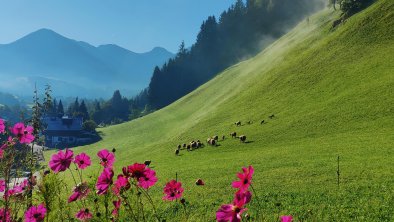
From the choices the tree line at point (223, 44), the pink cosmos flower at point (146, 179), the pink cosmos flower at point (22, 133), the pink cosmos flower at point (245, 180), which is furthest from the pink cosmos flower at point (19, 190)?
the tree line at point (223, 44)

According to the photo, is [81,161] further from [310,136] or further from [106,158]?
[310,136]

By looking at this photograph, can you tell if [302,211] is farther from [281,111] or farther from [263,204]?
[281,111]

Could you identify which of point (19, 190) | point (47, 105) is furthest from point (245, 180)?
point (47, 105)

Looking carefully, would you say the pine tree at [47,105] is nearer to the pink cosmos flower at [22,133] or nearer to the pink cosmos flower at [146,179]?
the pink cosmos flower at [22,133]

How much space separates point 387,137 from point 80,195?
110 feet

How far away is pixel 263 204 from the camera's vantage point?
65.7 feet

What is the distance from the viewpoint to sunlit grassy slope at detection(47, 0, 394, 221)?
781 inches

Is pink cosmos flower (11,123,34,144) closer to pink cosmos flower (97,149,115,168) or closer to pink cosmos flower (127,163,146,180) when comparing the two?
pink cosmos flower (97,149,115,168)

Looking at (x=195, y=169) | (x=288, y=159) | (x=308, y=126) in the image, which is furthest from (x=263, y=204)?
(x=308, y=126)

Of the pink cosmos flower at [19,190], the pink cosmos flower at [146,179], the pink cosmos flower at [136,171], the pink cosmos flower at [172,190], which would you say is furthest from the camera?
the pink cosmos flower at [19,190]

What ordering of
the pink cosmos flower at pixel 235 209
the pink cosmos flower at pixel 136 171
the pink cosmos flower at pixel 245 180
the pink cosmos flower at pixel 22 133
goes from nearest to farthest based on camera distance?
the pink cosmos flower at pixel 235 209 < the pink cosmos flower at pixel 245 180 < the pink cosmos flower at pixel 136 171 < the pink cosmos flower at pixel 22 133

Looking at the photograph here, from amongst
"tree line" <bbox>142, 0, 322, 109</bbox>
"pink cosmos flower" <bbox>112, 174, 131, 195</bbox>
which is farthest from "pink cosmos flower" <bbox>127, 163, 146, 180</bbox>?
"tree line" <bbox>142, 0, 322, 109</bbox>

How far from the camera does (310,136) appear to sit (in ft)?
138

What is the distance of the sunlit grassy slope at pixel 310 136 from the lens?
1984cm
